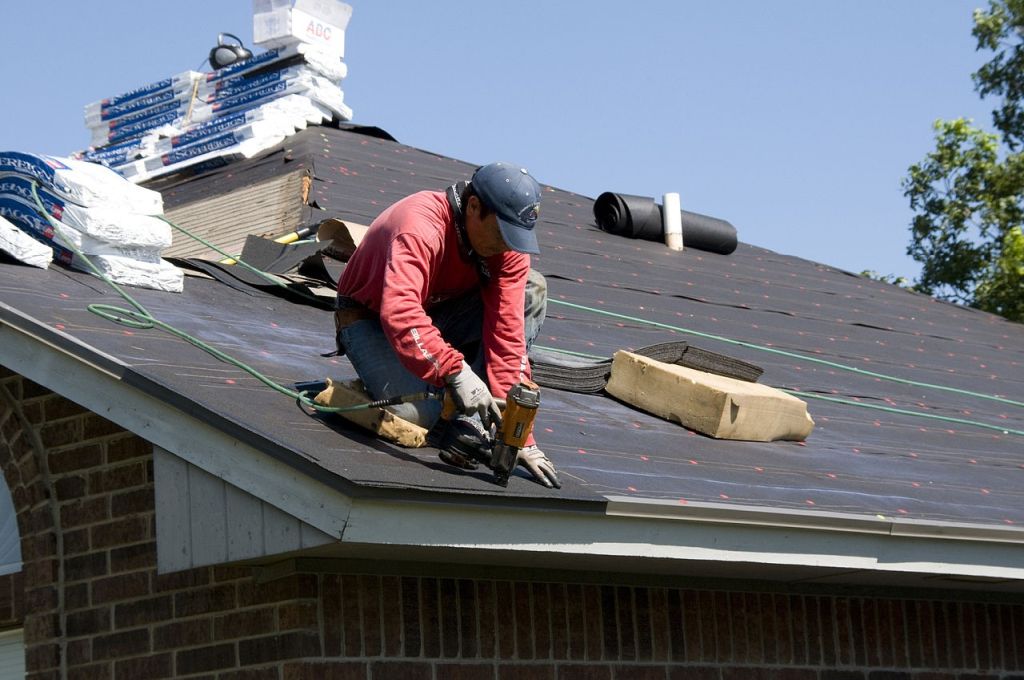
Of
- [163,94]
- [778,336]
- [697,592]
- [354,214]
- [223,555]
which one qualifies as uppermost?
[163,94]

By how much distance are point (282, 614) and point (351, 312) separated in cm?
113

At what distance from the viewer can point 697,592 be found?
6.32m

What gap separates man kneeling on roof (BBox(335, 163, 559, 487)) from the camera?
485 cm

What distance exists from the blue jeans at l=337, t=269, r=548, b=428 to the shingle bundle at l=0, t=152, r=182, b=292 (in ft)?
5.26

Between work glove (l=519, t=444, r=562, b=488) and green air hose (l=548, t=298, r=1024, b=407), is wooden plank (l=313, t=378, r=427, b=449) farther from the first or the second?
green air hose (l=548, t=298, r=1024, b=407)

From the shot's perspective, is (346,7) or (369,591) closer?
(369,591)

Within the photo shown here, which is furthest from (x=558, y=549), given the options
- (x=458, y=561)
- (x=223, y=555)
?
(x=223, y=555)

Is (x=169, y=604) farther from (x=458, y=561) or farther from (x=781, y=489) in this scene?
(x=781, y=489)

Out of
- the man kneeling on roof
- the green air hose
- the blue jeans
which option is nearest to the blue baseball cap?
the man kneeling on roof

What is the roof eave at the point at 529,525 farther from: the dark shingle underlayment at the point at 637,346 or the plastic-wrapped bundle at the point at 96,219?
the plastic-wrapped bundle at the point at 96,219

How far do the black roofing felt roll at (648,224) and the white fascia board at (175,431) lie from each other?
766 cm

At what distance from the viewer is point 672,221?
1272 centimetres

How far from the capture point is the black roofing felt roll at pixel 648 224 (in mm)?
12430

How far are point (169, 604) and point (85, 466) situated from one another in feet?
2.37
